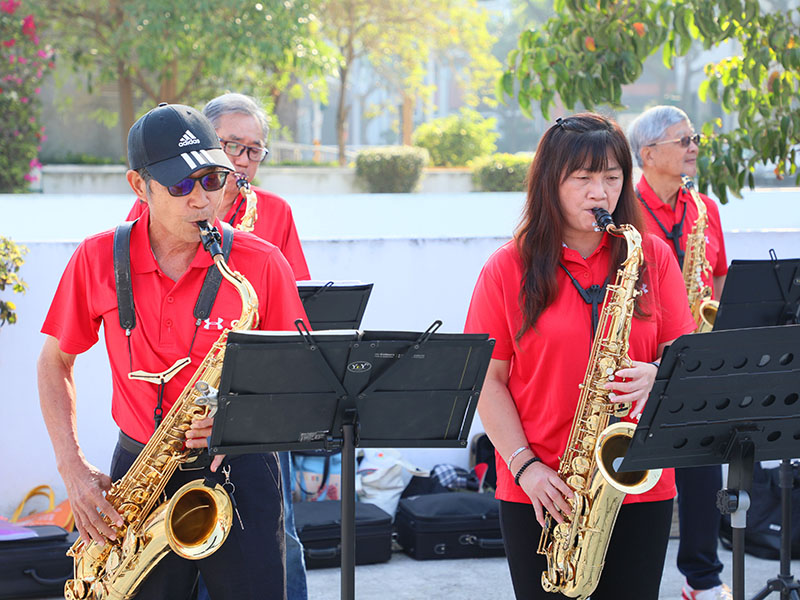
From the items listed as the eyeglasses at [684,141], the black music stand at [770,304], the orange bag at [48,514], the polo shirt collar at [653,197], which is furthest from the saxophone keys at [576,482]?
the orange bag at [48,514]

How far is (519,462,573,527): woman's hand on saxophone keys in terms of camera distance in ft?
8.35

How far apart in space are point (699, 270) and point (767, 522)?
1.54m

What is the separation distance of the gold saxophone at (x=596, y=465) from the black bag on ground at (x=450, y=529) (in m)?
2.34

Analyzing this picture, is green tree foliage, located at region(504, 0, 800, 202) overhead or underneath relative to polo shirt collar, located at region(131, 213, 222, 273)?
overhead

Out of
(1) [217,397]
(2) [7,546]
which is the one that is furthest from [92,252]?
(2) [7,546]

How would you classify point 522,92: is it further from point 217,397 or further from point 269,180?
point 269,180

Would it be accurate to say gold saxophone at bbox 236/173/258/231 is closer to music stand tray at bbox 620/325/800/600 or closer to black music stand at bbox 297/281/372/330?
black music stand at bbox 297/281/372/330

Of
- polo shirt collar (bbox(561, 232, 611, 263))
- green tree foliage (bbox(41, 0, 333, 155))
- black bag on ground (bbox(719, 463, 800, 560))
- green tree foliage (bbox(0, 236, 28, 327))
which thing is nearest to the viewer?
polo shirt collar (bbox(561, 232, 611, 263))

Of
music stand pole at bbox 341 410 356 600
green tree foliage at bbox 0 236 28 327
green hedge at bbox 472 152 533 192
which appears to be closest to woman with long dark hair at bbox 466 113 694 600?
music stand pole at bbox 341 410 356 600

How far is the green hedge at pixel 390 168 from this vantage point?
58.3ft

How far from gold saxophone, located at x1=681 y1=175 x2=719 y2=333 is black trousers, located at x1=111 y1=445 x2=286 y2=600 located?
2547 millimetres

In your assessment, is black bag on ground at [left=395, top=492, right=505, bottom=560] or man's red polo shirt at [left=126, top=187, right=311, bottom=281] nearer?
man's red polo shirt at [left=126, top=187, right=311, bottom=281]

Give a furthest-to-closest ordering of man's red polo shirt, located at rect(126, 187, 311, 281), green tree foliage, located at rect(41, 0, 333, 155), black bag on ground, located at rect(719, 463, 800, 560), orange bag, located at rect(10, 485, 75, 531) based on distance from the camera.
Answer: green tree foliage, located at rect(41, 0, 333, 155)
black bag on ground, located at rect(719, 463, 800, 560)
orange bag, located at rect(10, 485, 75, 531)
man's red polo shirt, located at rect(126, 187, 311, 281)

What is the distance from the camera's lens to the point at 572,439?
2.60m
